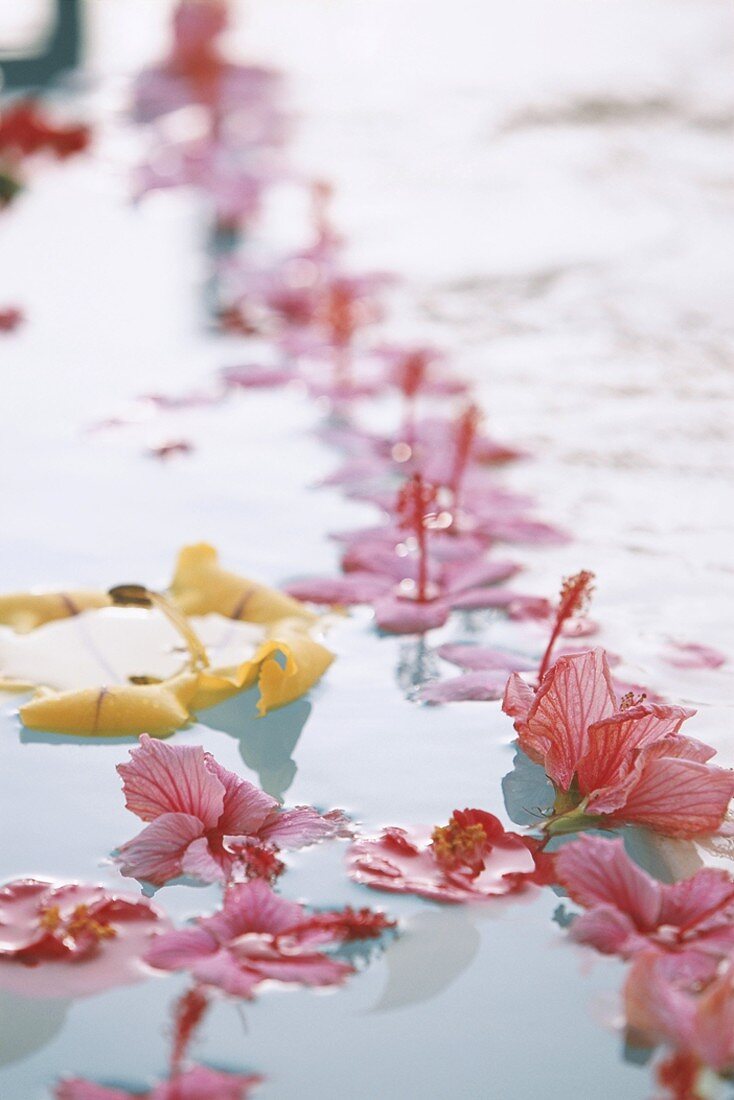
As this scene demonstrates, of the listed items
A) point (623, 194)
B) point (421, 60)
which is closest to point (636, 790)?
point (623, 194)

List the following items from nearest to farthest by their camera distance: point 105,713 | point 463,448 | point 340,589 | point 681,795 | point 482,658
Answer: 1. point 681,795
2. point 105,713
3. point 482,658
4. point 340,589
5. point 463,448

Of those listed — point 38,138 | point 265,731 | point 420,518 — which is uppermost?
point 38,138

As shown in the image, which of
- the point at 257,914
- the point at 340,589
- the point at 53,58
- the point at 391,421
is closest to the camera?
the point at 257,914

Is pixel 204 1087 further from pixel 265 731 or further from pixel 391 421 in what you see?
pixel 391 421

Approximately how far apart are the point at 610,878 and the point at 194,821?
26 cm

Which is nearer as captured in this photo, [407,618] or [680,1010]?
[680,1010]

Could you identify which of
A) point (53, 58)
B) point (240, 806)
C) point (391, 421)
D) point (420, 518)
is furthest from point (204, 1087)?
point (53, 58)

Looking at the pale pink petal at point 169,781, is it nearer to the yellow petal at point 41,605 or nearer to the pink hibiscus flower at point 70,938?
the pink hibiscus flower at point 70,938

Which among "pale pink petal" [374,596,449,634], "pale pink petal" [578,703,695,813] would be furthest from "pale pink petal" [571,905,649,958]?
"pale pink petal" [374,596,449,634]

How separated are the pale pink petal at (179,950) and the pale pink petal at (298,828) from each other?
0.11 metres

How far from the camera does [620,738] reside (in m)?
1.00

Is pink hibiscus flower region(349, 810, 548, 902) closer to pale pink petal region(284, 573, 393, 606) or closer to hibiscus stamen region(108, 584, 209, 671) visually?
hibiscus stamen region(108, 584, 209, 671)

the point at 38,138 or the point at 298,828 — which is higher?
the point at 38,138

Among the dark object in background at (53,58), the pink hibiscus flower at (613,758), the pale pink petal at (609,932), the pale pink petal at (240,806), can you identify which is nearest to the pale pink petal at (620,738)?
the pink hibiscus flower at (613,758)
